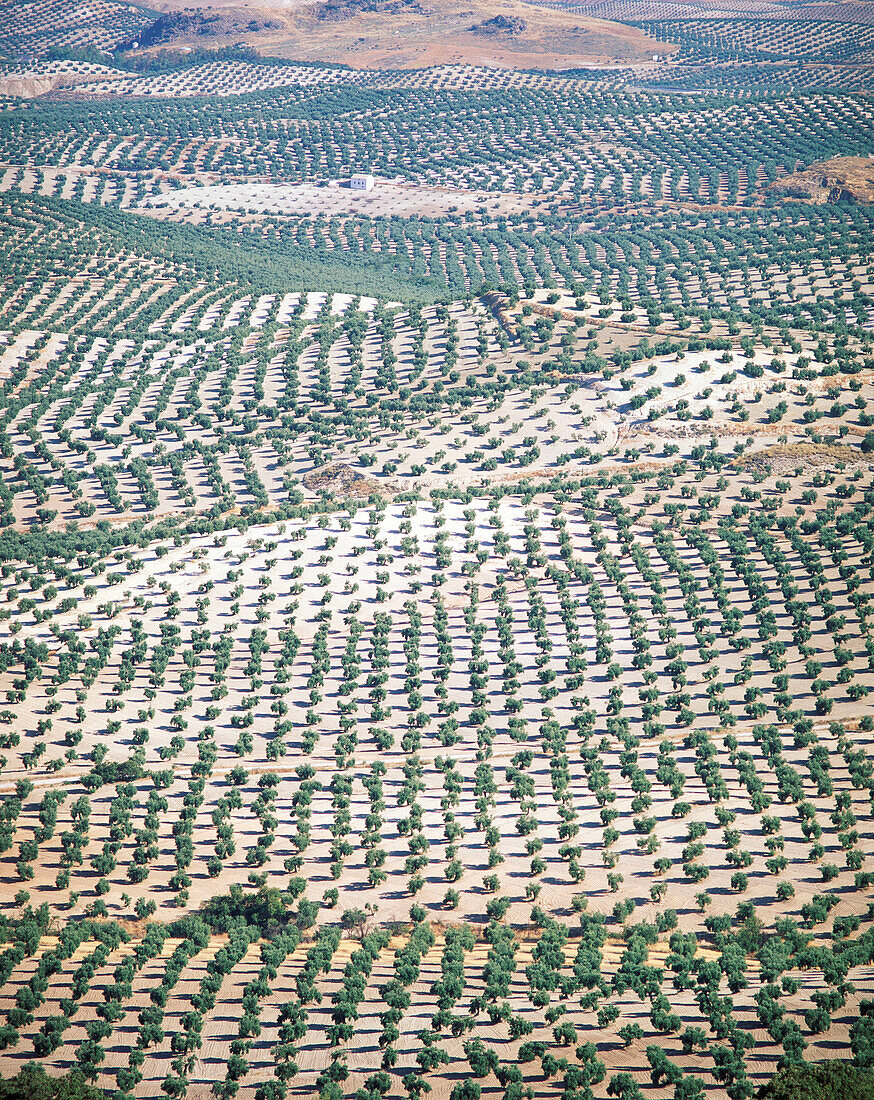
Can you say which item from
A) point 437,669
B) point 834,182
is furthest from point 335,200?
point 437,669

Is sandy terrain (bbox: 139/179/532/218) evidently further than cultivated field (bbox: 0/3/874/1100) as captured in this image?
Yes

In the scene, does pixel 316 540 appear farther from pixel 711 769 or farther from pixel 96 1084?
pixel 96 1084

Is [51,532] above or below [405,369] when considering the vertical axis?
below

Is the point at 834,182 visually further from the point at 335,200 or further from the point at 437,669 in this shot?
the point at 437,669

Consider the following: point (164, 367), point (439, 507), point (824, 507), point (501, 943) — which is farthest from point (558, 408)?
point (501, 943)

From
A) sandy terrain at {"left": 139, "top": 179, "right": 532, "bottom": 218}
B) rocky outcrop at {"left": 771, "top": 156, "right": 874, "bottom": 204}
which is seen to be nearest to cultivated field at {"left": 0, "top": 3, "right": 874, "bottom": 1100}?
rocky outcrop at {"left": 771, "top": 156, "right": 874, "bottom": 204}

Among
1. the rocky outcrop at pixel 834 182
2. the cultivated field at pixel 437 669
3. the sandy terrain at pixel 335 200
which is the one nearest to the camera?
the cultivated field at pixel 437 669

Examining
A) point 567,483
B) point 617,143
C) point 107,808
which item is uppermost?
point 617,143

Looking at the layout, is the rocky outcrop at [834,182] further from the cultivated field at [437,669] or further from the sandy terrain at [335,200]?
the sandy terrain at [335,200]

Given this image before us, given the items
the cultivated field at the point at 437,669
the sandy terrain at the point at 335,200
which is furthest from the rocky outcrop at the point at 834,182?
the sandy terrain at the point at 335,200

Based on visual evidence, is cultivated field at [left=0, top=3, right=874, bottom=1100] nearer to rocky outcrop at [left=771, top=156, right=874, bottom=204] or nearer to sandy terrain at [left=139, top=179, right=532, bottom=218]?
rocky outcrop at [left=771, top=156, right=874, bottom=204]

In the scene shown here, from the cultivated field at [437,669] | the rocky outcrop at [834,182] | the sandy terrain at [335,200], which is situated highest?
the rocky outcrop at [834,182]
